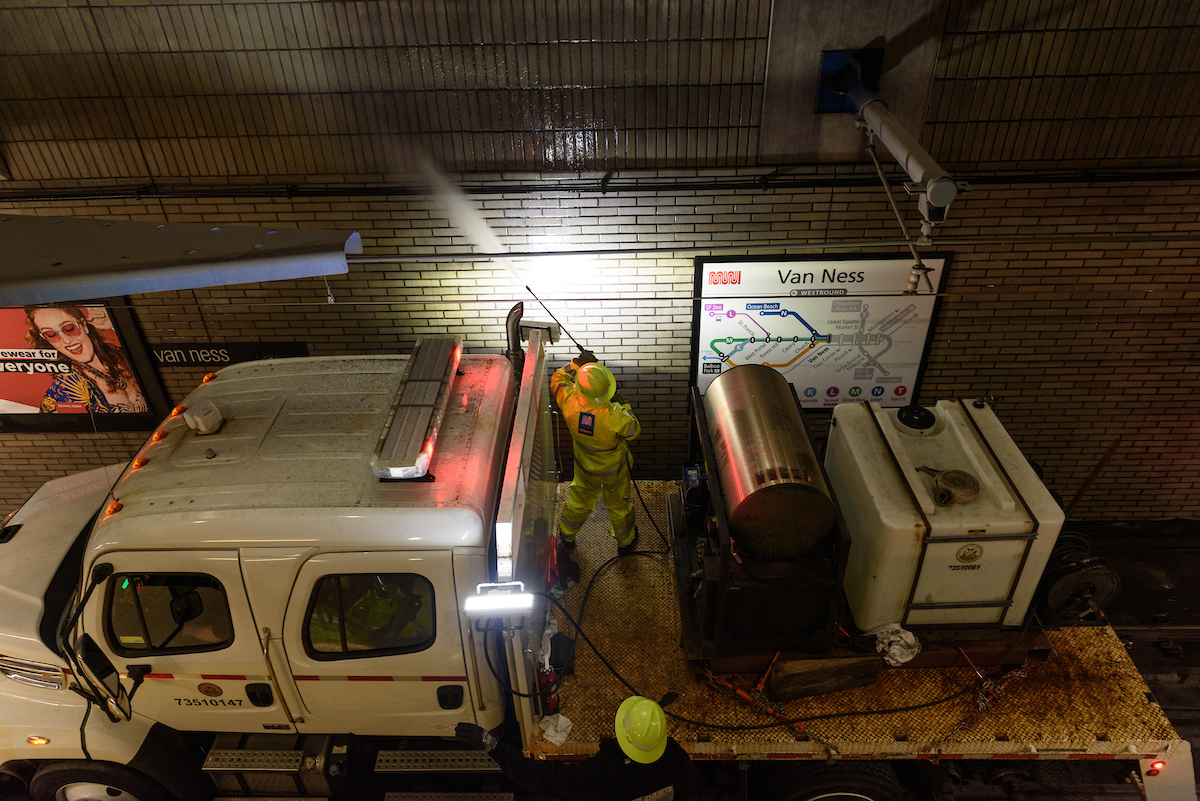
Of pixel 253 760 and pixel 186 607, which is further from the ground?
pixel 186 607

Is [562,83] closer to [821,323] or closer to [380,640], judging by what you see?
[821,323]

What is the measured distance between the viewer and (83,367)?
7027mm

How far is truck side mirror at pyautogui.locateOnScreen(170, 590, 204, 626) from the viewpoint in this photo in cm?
388

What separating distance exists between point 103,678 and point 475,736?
224 cm

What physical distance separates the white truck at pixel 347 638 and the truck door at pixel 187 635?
0.05ft

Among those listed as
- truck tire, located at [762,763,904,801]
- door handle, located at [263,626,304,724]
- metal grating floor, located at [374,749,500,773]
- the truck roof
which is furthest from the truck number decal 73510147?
truck tire, located at [762,763,904,801]

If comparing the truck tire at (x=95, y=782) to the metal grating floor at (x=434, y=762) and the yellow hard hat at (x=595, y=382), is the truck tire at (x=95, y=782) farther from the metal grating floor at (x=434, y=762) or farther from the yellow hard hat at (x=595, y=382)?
the yellow hard hat at (x=595, y=382)

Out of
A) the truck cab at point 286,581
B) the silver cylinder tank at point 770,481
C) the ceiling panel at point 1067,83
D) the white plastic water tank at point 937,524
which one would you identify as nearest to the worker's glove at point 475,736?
the truck cab at point 286,581

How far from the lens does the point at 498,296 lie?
6.53 metres

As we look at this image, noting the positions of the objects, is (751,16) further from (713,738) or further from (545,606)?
(713,738)

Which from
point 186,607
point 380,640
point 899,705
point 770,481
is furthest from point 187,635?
point 899,705

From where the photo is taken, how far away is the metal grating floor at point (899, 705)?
4.01 meters

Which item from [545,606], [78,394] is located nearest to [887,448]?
[545,606]

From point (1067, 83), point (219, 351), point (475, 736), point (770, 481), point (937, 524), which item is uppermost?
point (1067, 83)
